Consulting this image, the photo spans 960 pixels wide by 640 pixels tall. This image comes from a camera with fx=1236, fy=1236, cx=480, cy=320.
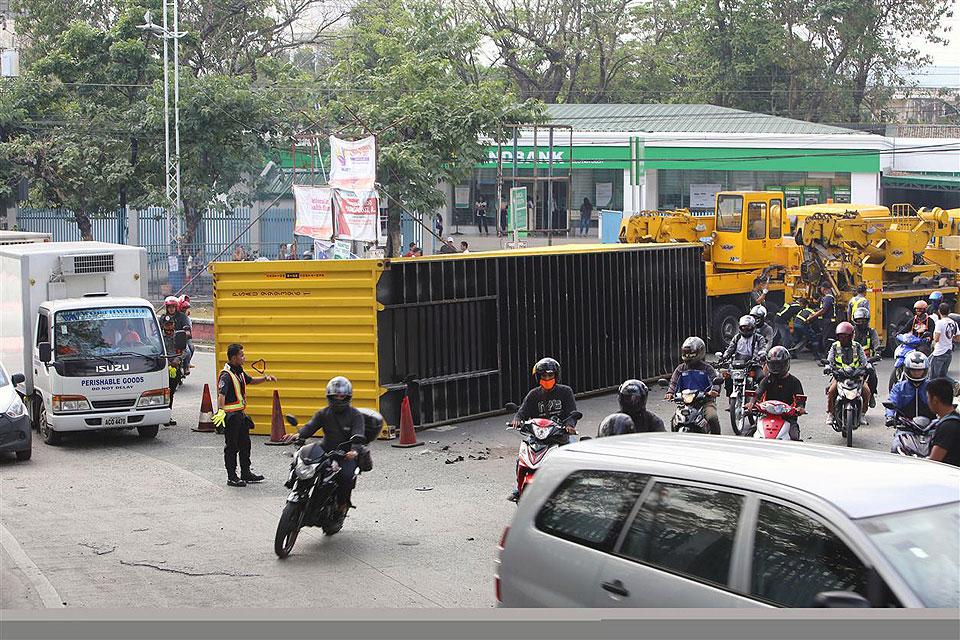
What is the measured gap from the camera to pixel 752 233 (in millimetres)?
24844

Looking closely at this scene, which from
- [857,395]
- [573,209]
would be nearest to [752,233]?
[857,395]

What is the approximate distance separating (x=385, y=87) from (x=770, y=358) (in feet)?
83.8

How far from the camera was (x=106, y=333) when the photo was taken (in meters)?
15.8

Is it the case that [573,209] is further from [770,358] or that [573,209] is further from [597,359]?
[770,358]

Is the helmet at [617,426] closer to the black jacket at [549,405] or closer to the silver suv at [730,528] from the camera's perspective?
the black jacket at [549,405]

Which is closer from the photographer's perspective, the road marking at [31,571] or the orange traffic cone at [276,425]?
the road marking at [31,571]

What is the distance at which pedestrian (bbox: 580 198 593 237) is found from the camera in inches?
1900

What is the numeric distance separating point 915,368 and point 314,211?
1580 centimetres

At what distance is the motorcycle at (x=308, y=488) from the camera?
32.4 ft

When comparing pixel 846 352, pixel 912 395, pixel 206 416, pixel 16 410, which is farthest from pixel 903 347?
pixel 16 410

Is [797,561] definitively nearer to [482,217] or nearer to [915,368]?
[915,368]

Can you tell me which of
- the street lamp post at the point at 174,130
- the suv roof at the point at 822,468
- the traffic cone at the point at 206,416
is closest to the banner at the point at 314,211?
the street lamp post at the point at 174,130

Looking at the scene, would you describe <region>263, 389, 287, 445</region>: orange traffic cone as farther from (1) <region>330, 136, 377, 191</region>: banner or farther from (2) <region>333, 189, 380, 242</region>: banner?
(1) <region>330, 136, 377, 191</region>: banner

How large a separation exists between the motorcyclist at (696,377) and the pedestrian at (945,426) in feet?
14.3
